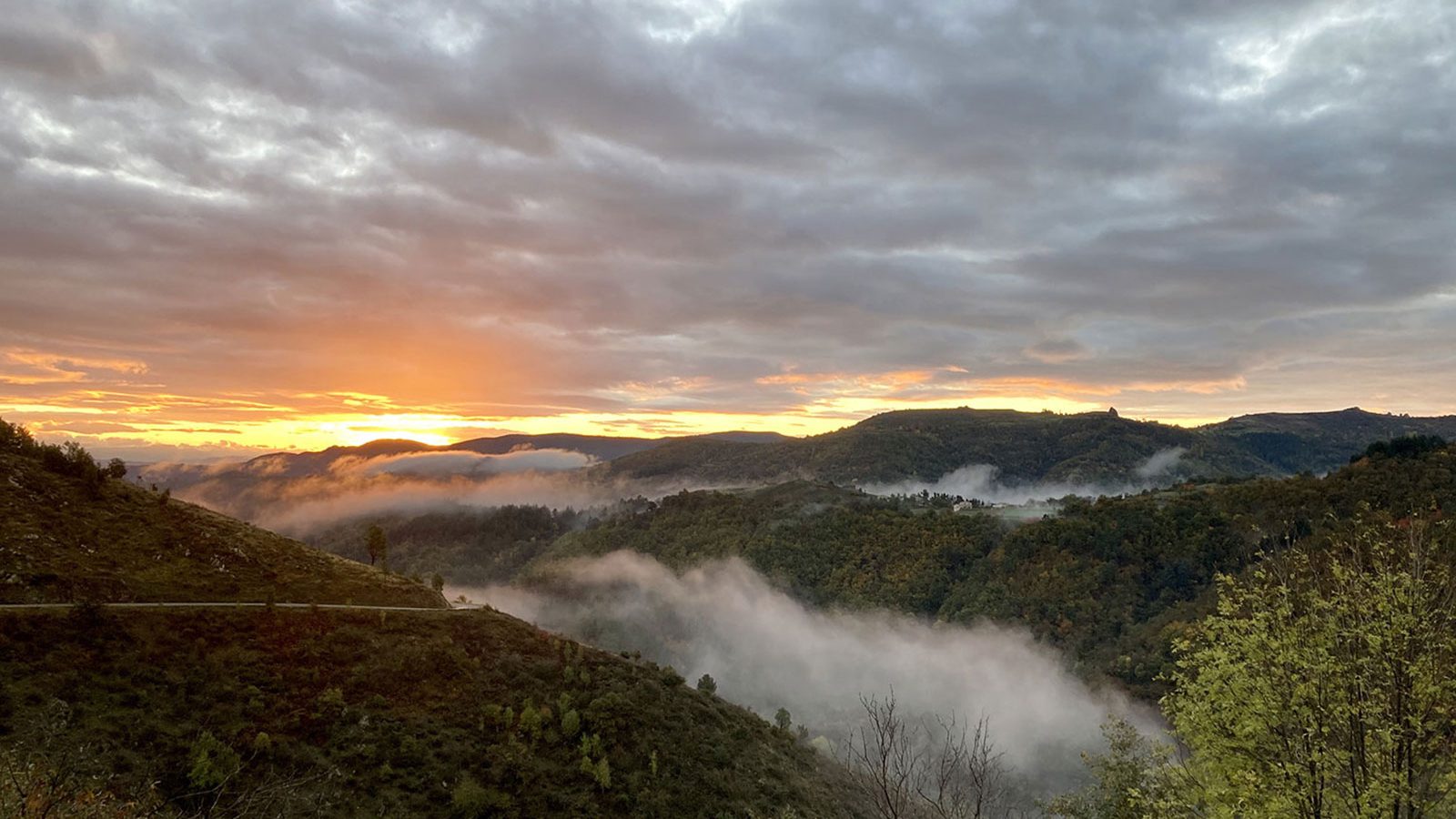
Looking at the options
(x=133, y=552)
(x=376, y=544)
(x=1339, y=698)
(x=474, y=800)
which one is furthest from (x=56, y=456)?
(x=1339, y=698)

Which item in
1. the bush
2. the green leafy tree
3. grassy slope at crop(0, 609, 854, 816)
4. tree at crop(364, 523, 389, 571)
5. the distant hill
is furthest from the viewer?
tree at crop(364, 523, 389, 571)

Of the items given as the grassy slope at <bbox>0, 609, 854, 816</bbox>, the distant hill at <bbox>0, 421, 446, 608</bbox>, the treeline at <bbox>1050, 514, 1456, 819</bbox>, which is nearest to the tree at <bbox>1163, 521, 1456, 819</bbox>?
the treeline at <bbox>1050, 514, 1456, 819</bbox>

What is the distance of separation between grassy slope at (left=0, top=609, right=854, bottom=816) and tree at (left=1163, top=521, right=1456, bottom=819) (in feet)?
110

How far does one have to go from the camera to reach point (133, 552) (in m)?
63.3

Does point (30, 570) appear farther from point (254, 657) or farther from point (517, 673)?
point (517, 673)

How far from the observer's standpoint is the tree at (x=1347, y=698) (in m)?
23.6

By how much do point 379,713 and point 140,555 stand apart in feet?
94.5

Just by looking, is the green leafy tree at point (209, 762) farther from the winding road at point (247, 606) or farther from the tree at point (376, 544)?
the tree at point (376, 544)

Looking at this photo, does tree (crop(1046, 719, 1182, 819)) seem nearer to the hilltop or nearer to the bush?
the hilltop

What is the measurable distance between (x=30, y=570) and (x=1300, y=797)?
8075 cm

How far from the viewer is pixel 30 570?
5475cm

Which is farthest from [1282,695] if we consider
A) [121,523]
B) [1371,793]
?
[121,523]

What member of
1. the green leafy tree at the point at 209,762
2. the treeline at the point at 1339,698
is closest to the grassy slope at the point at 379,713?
the green leafy tree at the point at 209,762

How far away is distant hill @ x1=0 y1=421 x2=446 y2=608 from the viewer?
56.6 metres
